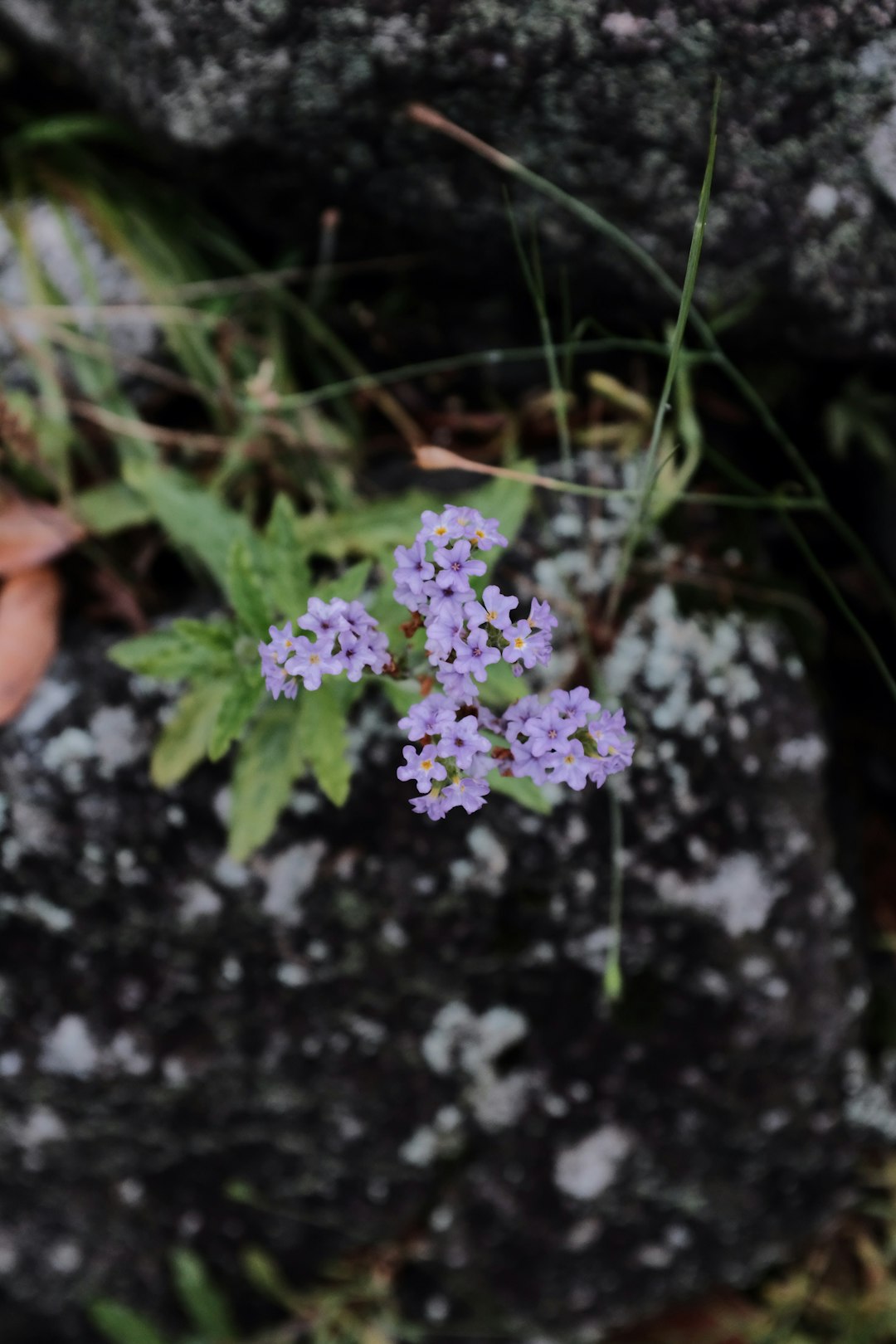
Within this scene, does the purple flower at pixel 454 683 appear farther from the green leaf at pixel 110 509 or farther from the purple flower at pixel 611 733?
the green leaf at pixel 110 509

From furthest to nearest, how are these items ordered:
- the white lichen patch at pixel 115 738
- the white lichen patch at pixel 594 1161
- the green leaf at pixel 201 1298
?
1. the green leaf at pixel 201 1298
2. the white lichen patch at pixel 594 1161
3. the white lichen patch at pixel 115 738

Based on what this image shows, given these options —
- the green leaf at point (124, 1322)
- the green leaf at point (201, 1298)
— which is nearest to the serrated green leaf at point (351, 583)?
the green leaf at point (201, 1298)

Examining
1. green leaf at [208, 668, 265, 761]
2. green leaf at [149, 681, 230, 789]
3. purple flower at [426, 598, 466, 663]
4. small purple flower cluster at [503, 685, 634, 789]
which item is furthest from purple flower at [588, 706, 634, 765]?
green leaf at [149, 681, 230, 789]

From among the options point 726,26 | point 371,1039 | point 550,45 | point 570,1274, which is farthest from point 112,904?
point 726,26

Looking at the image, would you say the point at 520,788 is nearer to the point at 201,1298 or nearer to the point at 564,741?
the point at 564,741

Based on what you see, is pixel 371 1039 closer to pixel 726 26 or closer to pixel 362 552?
pixel 362 552

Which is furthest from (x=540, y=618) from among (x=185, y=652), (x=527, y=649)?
(x=185, y=652)
